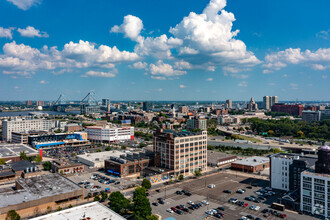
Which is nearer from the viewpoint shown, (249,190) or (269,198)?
(269,198)

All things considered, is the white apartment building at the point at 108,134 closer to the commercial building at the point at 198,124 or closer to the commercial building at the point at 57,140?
the commercial building at the point at 57,140

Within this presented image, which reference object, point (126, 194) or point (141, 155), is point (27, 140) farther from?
point (126, 194)

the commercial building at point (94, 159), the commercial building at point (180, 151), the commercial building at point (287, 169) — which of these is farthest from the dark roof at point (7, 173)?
the commercial building at point (287, 169)

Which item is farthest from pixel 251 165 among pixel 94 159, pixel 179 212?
pixel 94 159

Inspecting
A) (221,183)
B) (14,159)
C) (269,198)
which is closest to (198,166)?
(221,183)

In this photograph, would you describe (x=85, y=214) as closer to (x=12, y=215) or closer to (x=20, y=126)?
(x=12, y=215)

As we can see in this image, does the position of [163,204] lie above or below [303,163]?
below
